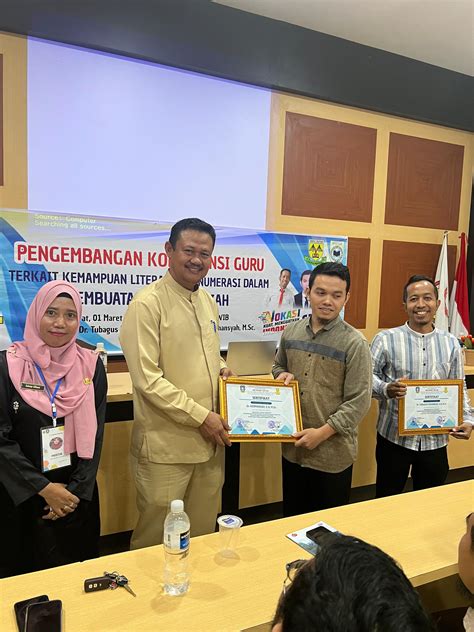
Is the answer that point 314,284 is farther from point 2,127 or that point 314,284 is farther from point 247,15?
point 247,15

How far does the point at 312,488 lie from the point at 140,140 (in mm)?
2374

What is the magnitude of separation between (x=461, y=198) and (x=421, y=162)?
59 cm

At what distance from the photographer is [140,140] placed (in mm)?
3119

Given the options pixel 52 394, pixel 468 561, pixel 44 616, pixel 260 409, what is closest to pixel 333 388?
pixel 260 409

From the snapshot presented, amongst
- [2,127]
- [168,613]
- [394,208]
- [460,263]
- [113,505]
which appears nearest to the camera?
[168,613]

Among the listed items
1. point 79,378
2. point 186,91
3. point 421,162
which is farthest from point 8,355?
point 421,162

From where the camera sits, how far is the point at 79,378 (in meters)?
1.95

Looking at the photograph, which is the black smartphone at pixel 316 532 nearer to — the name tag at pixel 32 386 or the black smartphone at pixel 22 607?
the black smartphone at pixel 22 607

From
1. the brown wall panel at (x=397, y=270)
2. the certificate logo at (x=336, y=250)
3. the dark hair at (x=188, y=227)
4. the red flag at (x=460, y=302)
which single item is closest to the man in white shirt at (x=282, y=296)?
the certificate logo at (x=336, y=250)

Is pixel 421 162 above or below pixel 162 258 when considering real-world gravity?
above

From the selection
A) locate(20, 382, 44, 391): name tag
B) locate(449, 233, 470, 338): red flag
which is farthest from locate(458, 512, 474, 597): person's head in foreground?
locate(449, 233, 470, 338): red flag

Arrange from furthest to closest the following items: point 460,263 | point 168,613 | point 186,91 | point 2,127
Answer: point 460,263 < point 186,91 < point 2,127 < point 168,613

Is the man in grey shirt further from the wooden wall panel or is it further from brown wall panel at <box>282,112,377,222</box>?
the wooden wall panel

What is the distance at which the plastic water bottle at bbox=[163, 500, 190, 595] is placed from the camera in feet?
4.25
